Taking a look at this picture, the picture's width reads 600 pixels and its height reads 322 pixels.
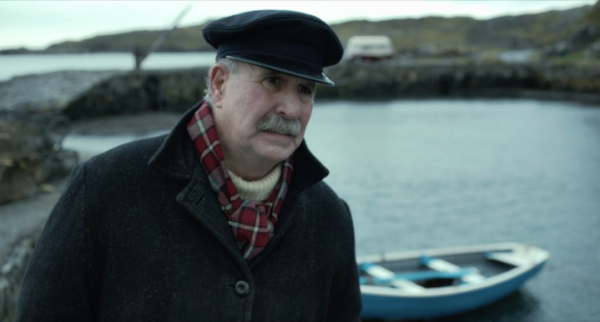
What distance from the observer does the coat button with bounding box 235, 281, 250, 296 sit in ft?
5.77

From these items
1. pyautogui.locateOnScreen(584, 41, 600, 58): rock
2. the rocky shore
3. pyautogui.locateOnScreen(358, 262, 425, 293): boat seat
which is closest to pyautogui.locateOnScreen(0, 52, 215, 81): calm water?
the rocky shore

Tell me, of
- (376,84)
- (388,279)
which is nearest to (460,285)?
(388,279)

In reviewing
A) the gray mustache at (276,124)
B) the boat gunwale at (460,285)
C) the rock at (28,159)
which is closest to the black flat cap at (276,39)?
the gray mustache at (276,124)

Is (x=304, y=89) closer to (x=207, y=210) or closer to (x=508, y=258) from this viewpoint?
(x=207, y=210)

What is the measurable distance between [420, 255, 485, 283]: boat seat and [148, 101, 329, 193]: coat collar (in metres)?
7.77

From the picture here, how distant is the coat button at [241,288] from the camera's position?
5.77 feet

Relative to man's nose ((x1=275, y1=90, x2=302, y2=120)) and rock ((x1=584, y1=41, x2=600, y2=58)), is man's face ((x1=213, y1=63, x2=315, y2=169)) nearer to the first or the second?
man's nose ((x1=275, y1=90, x2=302, y2=120))

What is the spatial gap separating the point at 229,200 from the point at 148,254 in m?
0.27

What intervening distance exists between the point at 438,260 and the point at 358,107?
26.4 metres

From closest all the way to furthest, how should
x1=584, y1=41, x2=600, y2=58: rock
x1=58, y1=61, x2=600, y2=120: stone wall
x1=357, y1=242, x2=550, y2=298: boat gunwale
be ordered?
x1=357, y1=242, x2=550, y2=298: boat gunwale → x1=58, y1=61, x2=600, y2=120: stone wall → x1=584, y1=41, x2=600, y2=58: rock

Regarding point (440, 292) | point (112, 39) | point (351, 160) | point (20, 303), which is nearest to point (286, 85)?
point (20, 303)

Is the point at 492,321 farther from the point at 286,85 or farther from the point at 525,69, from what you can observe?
the point at 525,69

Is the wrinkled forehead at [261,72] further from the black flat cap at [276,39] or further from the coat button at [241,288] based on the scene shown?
the coat button at [241,288]

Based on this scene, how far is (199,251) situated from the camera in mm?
1746
